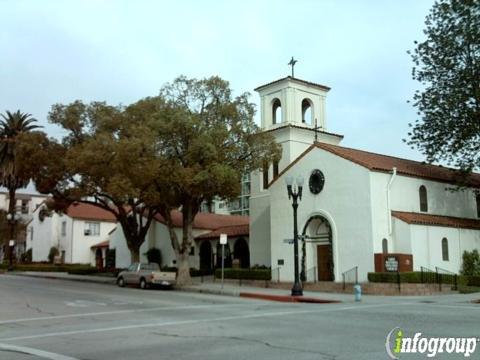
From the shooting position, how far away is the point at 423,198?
35281mm

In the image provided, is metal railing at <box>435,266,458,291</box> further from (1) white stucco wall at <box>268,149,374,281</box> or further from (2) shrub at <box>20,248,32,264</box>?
(2) shrub at <box>20,248,32,264</box>

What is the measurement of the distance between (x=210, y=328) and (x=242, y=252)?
29.9 meters

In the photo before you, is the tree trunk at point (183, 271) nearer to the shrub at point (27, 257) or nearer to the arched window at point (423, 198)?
the arched window at point (423, 198)

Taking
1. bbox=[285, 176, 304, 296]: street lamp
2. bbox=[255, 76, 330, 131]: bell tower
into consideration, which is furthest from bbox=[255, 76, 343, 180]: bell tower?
bbox=[285, 176, 304, 296]: street lamp

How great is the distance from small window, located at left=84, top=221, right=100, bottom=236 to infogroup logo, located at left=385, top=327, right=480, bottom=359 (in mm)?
58016

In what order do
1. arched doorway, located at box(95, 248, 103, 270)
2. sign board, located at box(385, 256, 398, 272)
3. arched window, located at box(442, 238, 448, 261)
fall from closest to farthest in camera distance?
sign board, located at box(385, 256, 398, 272)
arched window, located at box(442, 238, 448, 261)
arched doorway, located at box(95, 248, 103, 270)

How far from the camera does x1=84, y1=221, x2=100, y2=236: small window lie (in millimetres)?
66562

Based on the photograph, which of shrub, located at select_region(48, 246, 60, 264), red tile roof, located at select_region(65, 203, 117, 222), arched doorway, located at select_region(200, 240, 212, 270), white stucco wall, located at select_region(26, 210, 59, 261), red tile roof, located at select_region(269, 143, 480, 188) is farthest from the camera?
white stucco wall, located at select_region(26, 210, 59, 261)

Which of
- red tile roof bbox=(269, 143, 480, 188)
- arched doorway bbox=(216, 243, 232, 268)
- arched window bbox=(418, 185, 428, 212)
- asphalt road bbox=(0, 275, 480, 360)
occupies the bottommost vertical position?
asphalt road bbox=(0, 275, 480, 360)

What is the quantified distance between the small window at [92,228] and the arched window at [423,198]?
1659 inches

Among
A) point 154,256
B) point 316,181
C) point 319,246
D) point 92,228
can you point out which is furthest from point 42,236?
point 316,181

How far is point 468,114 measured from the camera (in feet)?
105

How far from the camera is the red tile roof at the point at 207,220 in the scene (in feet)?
167

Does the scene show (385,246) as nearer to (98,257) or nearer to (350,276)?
(350,276)
